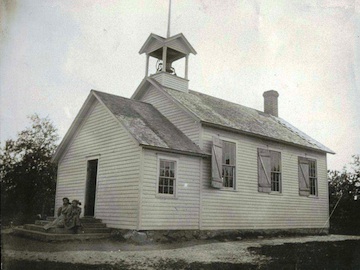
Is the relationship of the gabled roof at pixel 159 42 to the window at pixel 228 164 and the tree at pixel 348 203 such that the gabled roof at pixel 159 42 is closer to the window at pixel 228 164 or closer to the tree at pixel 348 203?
the window at pixel 228 164

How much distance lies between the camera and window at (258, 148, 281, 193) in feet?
55.8

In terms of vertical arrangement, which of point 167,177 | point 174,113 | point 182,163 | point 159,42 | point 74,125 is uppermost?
point 159,42

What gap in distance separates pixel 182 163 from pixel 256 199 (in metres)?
4.67

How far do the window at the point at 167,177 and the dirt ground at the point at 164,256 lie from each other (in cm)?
188

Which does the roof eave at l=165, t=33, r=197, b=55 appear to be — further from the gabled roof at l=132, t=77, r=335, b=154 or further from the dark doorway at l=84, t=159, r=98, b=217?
the dark doorway at l=84, t=159, r=98, b=217

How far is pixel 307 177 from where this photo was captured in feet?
64.0

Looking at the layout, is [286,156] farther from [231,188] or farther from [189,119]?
[189,119]

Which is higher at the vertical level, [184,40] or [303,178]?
[184,40]

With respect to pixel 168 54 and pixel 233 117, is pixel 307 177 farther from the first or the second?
pixel 168 54

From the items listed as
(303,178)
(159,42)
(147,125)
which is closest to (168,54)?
(159,42)

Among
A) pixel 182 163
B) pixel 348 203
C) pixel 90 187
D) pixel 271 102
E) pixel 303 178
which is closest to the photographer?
pixel 182 163

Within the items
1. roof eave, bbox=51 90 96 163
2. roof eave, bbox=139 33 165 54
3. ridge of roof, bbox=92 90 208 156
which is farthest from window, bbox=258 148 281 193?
roof eave, bbox=51 90 96 163

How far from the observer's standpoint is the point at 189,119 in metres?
15.4

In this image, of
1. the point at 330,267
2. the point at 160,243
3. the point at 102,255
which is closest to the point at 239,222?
the point at 160,243
